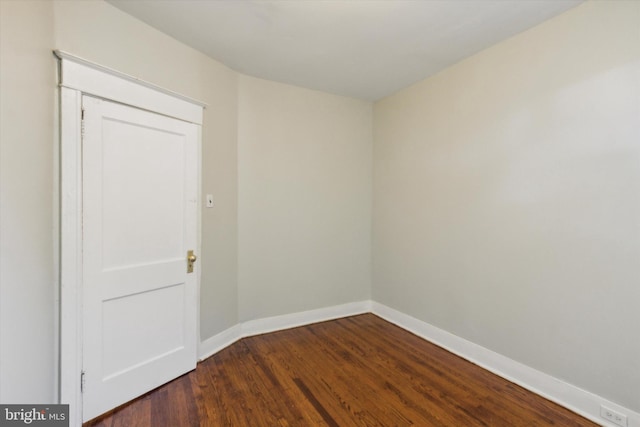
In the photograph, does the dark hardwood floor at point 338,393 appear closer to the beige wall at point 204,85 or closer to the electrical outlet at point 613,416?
the electrical outlet at point 613,416

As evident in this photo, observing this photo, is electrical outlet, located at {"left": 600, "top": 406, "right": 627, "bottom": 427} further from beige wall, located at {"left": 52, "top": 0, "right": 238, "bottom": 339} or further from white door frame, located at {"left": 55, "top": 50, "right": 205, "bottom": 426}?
white door frame, located at {"left": 55, "top": 50, "right": 205, "bottom": 426}

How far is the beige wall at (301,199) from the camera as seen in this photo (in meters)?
2.90

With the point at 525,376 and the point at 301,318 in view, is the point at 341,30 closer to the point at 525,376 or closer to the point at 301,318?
the point at 301,318

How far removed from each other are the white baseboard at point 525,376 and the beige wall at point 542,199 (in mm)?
51

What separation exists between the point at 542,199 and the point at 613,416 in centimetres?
137

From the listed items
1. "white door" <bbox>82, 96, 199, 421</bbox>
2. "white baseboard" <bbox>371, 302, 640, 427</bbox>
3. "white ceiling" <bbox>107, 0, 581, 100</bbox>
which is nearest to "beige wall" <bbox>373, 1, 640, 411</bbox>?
"white baseboard" <bbox>371, 302, 640, 427</bbox>

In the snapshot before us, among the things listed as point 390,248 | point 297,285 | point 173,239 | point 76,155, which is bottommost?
point 297,285

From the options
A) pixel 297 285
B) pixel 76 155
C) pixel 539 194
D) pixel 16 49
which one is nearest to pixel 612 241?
pixel 539 194

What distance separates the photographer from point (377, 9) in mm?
1859

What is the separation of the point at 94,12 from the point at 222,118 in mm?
1071

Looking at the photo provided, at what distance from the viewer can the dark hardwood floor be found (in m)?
1.76

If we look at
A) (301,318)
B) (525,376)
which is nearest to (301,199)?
(301,318)

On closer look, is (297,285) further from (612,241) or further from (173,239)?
(612,241)

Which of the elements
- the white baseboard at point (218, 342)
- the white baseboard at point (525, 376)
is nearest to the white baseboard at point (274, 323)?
the white baseboard at point (218, 342)
